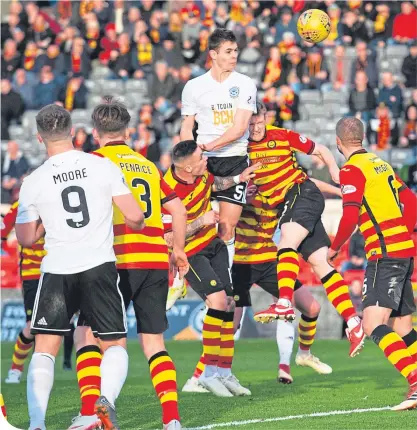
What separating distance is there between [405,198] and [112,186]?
301 cm

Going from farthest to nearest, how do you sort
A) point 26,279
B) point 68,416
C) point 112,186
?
1. point 26,279
2. point 68,416
3. point 112,186

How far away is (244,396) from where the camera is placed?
34.3 feet

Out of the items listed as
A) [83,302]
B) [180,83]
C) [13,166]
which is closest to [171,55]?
[180,83]

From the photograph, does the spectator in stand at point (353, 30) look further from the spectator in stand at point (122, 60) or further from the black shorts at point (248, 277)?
the black shorts at point (248, 277)

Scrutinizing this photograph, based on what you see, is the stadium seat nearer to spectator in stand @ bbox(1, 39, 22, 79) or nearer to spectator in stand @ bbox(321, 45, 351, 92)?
spectator in stand @ bbox(321, 45, 351, 92)

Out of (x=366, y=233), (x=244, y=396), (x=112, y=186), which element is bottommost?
(x=244, y=396)

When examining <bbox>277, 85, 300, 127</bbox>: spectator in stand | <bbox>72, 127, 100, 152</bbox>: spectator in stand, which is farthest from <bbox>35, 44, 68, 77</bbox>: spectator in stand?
<bbox>277, 85, 300, 127</bbox>: spectator in stand

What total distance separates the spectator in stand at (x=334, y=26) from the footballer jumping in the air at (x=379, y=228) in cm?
1477

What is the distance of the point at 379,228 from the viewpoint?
9.44 meters

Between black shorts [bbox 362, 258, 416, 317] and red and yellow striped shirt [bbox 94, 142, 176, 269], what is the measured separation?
6.51 ft

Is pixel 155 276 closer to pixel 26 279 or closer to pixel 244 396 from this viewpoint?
pixel 244 396

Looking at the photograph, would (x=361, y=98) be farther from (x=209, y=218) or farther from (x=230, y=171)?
(x=209, y=218)

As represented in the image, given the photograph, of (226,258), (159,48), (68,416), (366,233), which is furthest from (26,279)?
(159,48)

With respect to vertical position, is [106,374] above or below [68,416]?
above
